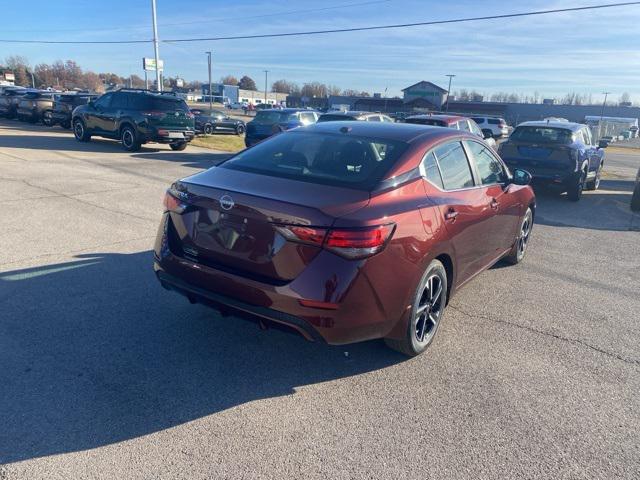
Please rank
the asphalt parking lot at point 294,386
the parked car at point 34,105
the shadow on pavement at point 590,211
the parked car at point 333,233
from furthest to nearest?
the parked car at point 34,105
the shadow on pavement at point 590,211
the parked car at point 333,233
the asphalt parking lot at point 294,386

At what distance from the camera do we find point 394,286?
3133mm

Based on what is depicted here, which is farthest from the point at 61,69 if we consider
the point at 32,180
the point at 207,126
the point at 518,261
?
the point at 518,261

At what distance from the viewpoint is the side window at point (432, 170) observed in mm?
3689

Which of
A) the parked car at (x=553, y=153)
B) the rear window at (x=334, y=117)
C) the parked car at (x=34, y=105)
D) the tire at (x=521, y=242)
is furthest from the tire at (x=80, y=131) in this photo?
the tire at (x=521, y=242)

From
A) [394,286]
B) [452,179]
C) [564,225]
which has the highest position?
[452,179]

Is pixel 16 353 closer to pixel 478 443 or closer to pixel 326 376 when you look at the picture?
pixel 326 376

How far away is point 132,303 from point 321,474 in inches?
100

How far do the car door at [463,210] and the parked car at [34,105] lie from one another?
2450cm

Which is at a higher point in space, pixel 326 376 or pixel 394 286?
pixel 394 286

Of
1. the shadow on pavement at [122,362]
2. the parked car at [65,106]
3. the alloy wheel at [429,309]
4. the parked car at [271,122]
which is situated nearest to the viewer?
the shadow on pavement at [122,362]

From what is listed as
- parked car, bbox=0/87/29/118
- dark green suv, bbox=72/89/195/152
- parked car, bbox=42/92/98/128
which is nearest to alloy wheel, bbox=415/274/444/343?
dark green suv, bbox=72/89/195/152

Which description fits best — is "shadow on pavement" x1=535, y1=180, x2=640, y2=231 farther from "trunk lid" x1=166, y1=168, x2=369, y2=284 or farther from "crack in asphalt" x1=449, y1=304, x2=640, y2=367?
"trunk lid" x1=166, y1=168, x2=369, y2=284

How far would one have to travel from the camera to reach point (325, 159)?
369 cm

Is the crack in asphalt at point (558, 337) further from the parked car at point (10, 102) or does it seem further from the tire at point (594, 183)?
the parked car at point (10, 102)
